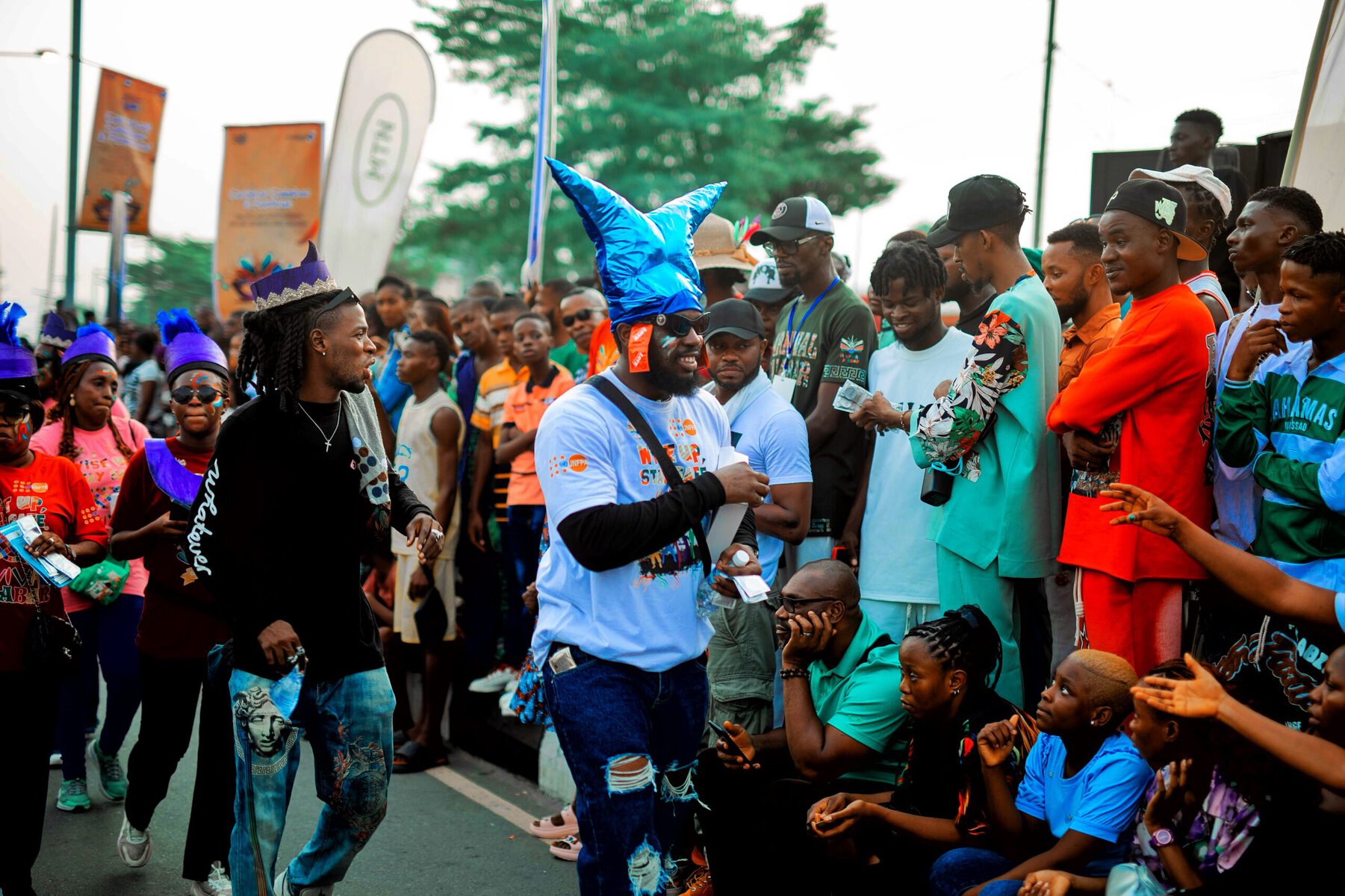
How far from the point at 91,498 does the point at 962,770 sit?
152 inches

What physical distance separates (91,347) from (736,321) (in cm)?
355

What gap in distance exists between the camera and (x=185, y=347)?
495 centimetres

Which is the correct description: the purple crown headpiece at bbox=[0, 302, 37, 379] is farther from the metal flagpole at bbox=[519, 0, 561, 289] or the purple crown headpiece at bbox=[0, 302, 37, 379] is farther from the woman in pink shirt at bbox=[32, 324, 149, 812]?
the metal flagpole at bbox=[519, 0, 561, 289]

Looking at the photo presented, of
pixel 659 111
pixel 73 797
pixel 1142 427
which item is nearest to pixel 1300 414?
pixel 1142 427

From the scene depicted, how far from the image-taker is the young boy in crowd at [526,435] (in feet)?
22.9

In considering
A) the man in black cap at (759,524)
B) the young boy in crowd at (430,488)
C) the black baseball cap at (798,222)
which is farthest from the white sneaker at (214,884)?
the black baseball cap at (798,222)

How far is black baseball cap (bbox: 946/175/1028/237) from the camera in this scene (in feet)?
14.5

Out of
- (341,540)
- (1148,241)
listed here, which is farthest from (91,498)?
(1148,241)

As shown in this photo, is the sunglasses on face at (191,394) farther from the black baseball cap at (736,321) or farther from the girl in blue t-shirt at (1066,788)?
the girl in blue t-shirt at (1066,788)

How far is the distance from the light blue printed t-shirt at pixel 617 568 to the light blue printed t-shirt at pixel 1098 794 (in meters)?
1.15

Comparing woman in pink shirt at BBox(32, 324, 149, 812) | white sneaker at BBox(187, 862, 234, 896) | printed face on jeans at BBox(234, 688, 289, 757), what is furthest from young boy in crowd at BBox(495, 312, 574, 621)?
printed face on jeans at BBox(234, 688, 289, 757)

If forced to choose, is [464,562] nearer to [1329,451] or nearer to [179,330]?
[179,330]

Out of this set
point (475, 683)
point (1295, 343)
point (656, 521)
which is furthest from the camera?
point (475, 683)

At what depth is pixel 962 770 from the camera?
3764mm
